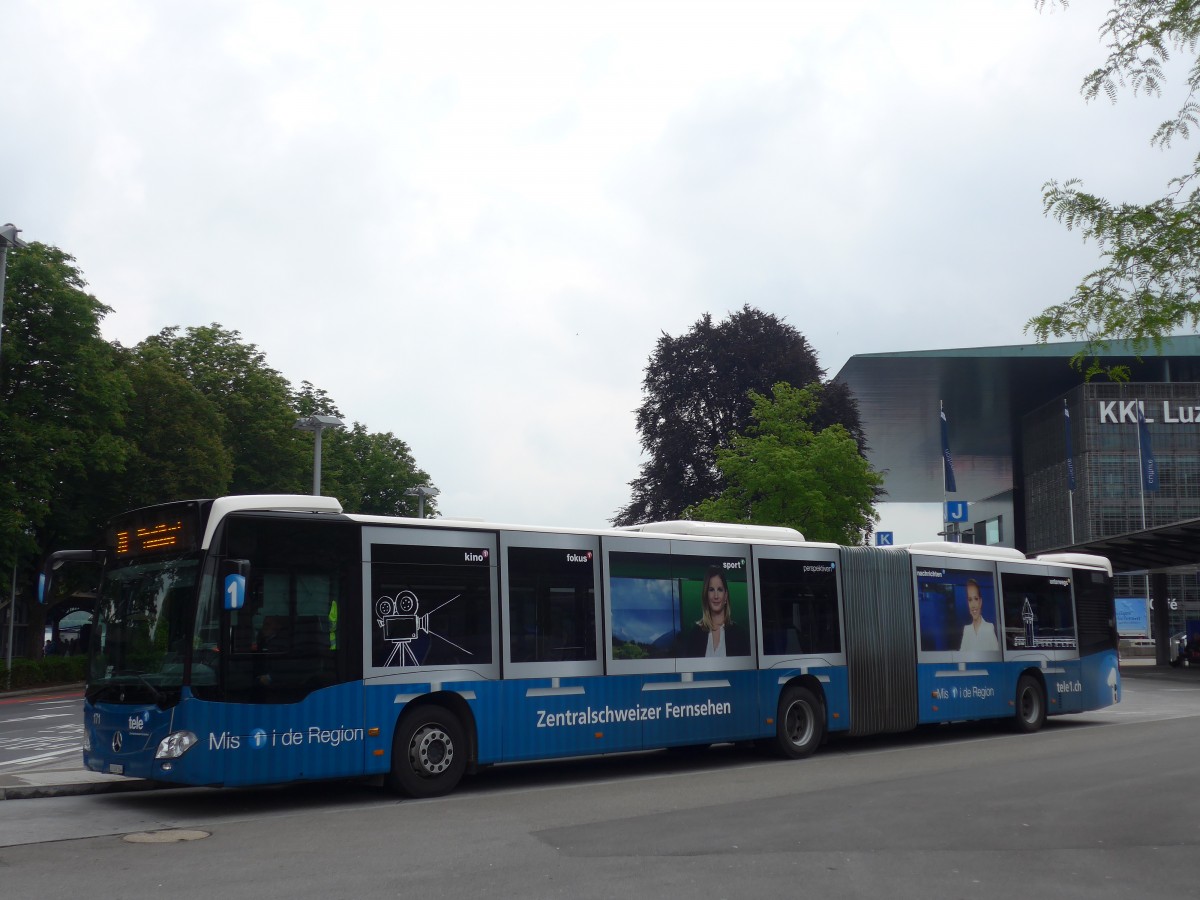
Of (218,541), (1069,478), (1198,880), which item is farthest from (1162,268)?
(1069,478)

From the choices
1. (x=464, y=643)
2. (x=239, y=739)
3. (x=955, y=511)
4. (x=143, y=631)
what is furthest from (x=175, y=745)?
(x=955, y=511)

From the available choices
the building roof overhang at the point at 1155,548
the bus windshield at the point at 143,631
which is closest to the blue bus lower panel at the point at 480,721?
the bus windshield at the point at 143,631

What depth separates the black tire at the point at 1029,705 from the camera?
2159 centimetres

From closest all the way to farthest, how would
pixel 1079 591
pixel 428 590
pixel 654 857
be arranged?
pixel 654 857
pixel 428 590
pixel 1079 591

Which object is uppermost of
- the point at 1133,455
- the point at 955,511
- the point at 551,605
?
the point at 1133,455

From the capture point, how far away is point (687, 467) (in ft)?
151

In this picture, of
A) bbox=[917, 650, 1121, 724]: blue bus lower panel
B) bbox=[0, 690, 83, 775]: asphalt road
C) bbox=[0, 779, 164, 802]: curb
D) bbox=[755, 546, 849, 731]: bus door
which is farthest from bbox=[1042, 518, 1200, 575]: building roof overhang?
bbox=[0, 779, 164, 802]: curb

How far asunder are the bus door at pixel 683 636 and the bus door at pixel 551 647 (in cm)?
34

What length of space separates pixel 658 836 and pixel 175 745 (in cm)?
457

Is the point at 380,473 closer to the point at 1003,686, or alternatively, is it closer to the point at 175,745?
the point at 1003,686

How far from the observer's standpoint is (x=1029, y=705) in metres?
21.9

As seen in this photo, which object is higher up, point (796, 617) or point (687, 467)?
point (687, 467)

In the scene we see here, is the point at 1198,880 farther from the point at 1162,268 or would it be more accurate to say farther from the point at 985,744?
the point at 985,744

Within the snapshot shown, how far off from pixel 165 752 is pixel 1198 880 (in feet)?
28.1
